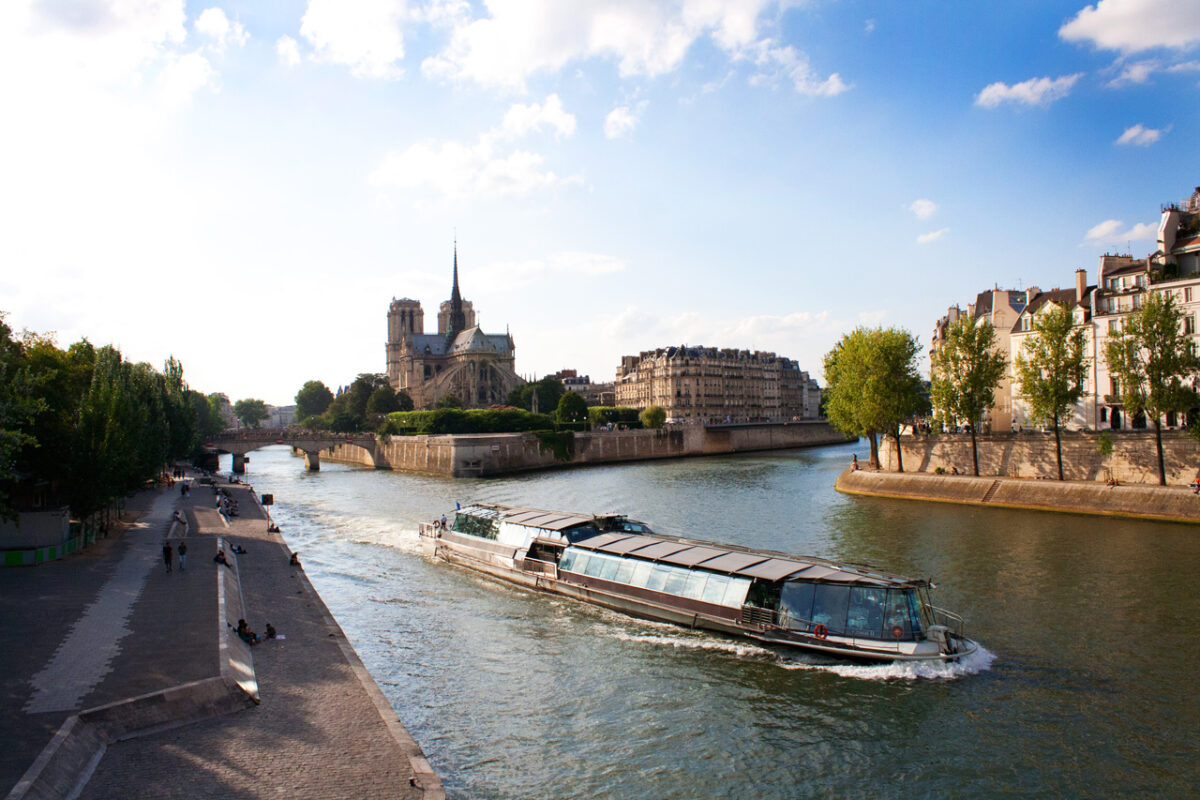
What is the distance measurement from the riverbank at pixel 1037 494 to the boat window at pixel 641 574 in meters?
26.1

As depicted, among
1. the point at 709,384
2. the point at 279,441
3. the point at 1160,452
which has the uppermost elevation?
the point at 709,384

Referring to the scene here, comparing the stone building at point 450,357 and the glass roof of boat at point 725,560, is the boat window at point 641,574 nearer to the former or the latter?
the glass roof of boat at point 725,560

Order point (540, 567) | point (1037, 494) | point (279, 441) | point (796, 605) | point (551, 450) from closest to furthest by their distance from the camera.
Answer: point (796, 605), point (540, 567), point (1037, 494), point (551, 450), point (279, 441)

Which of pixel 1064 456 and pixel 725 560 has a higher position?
pixel 1064 456

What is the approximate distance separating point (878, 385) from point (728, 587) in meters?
33.8

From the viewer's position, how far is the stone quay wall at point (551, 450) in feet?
255

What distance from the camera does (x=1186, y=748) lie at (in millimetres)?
13750

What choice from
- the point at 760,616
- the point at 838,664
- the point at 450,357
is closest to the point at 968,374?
the point at 760,616

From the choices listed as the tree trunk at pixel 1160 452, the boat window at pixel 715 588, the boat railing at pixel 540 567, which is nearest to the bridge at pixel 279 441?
the boat railing at pixel 540 567

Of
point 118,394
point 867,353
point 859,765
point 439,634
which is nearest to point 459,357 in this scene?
point 867,353

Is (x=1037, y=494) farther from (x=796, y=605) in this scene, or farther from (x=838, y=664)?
(x=838, y=664)

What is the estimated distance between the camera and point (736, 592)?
20453 millimetres

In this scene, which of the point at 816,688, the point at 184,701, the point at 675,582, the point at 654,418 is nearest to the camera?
the point at 184,701

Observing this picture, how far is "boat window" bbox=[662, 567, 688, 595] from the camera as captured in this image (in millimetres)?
21719
